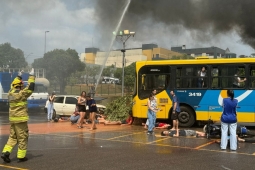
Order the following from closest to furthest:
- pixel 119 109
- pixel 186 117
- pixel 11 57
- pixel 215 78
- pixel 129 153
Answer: pixel 129 153
pixel 215 78
pixel 186 117
pixel 119 109
pixel 11 57

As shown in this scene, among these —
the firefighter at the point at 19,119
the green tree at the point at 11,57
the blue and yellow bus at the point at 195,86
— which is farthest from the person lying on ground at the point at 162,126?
the green tree at the point at 11,57

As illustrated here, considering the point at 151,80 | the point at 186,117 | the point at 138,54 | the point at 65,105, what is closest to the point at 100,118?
the point at 151,80

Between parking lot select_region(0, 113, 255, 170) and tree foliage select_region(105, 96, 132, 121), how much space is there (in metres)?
4.52

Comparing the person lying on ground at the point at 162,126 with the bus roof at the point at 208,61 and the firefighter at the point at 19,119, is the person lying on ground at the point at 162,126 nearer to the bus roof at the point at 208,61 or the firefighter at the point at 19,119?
the bus roof at the point at 208,61

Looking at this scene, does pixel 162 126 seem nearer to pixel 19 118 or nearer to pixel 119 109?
pixel 119 109

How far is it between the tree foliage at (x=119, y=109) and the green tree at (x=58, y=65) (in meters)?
34.2

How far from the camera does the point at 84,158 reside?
7062mm

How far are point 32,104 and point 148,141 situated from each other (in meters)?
16.4

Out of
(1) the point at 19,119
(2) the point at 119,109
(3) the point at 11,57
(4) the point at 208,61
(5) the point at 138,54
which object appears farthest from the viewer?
(5) the point at 138,54

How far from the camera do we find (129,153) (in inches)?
303

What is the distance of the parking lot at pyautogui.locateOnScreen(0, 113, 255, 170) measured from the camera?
6.44 metres

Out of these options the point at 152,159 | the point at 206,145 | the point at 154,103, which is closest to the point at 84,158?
the point at 152,159

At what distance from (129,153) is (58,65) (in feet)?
158

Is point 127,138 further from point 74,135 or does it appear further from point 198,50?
point 198,50
